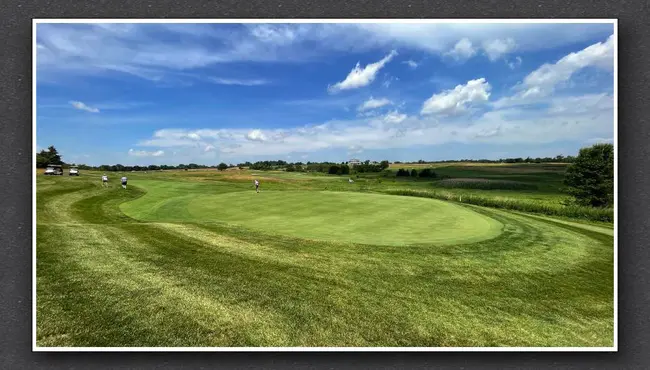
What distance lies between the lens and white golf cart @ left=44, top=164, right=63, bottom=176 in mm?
3162

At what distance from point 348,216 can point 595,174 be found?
227 cm

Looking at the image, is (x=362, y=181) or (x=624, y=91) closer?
(x=624, y=91)

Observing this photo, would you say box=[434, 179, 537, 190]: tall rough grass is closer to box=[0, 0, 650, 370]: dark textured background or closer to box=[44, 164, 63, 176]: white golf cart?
box=[0, 0, 650, 370]: dark textured background

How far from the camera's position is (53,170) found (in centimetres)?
317

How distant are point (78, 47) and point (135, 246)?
1.82m

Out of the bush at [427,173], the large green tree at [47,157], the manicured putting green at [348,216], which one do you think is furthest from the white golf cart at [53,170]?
the bush at [427,173]

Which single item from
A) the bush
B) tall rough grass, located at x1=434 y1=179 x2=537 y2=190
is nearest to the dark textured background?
tall rough grass, located at x1=434 y1=179 x2=537 y2=190

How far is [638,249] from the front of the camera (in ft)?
10.5

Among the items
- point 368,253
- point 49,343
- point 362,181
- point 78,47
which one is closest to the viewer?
point 49,343

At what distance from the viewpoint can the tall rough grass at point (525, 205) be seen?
3217 mm

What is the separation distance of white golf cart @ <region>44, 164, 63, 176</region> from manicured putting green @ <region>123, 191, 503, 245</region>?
70 cm

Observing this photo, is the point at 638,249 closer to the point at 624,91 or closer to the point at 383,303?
the point at 624,91
